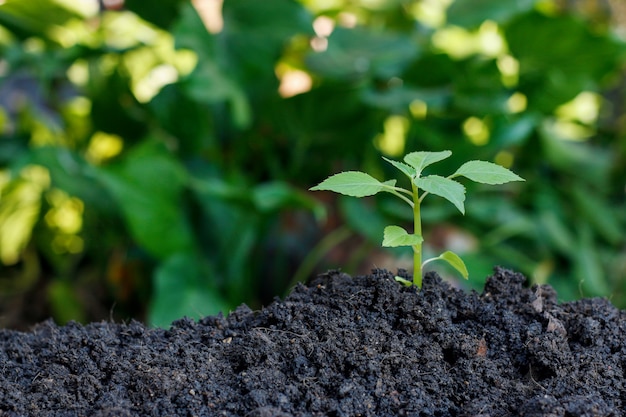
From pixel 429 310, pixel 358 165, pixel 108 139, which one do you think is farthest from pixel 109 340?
pixel 108 139

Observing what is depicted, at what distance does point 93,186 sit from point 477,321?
1.47 metres

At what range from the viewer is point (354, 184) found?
1.93 feet

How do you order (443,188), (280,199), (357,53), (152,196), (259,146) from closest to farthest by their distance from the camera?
(443,188), (280,199), (152,196), (357,53), (259,146)

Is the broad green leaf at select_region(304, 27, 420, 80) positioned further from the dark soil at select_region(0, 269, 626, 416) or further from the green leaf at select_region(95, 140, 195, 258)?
the dark soil at select_region(0, 269, 626, 416)

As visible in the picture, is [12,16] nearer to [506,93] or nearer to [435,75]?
[435,75]

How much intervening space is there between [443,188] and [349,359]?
17 cm

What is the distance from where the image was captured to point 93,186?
1.89 meters

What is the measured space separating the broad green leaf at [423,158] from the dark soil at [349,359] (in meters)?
0.12

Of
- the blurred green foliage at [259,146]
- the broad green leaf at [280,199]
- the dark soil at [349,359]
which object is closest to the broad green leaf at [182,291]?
the blurred green foliage at [259,146]

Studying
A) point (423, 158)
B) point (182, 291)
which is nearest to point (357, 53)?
point (182, 291)

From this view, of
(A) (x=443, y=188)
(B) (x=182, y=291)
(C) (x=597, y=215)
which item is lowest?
(A) (x=443, y=188)

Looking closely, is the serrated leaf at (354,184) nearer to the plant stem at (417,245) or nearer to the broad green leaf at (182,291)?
the plant stem at (417,245)

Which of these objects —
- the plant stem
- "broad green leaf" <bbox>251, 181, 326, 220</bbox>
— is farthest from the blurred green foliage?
the plant stem

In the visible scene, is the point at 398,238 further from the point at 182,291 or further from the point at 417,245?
the point at 182,291
